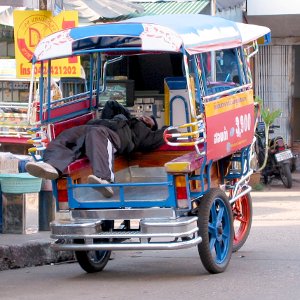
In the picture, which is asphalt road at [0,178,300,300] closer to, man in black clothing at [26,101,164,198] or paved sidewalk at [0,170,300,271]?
paved sidewalk at [0,170,300,271]

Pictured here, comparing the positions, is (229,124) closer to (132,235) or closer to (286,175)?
(132,235)

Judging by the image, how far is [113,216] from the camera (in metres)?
8.48

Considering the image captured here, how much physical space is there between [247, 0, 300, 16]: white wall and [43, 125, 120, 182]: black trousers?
37.4 feet

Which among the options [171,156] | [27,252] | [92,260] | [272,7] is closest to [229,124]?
[171,156]

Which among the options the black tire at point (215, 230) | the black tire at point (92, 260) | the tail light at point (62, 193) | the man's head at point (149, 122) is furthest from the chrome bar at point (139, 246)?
the man's head at point (149, 122)

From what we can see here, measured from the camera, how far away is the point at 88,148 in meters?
8.58

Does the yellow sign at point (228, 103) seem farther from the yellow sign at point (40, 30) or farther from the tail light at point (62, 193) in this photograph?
the yellow sign at point (40, 30)

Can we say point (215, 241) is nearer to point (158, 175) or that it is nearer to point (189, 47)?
point (158, 175)

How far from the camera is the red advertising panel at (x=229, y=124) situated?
852 cm

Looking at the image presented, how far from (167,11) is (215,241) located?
979 cm

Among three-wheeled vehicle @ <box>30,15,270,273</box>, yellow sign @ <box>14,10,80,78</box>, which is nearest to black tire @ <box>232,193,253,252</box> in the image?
three-wheeled vehicle @ <box>30,15,270,273</box>

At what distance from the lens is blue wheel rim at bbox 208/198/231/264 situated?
8.79m

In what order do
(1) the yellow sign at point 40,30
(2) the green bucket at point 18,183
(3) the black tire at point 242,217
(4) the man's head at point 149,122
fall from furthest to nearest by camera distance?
(1) the yellow sign at point 40,30
(2) the green bucket at point 18,183
(3) the black tire at point 242,217
(4) the man's head at point 149,122

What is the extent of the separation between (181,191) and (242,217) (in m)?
2.35
